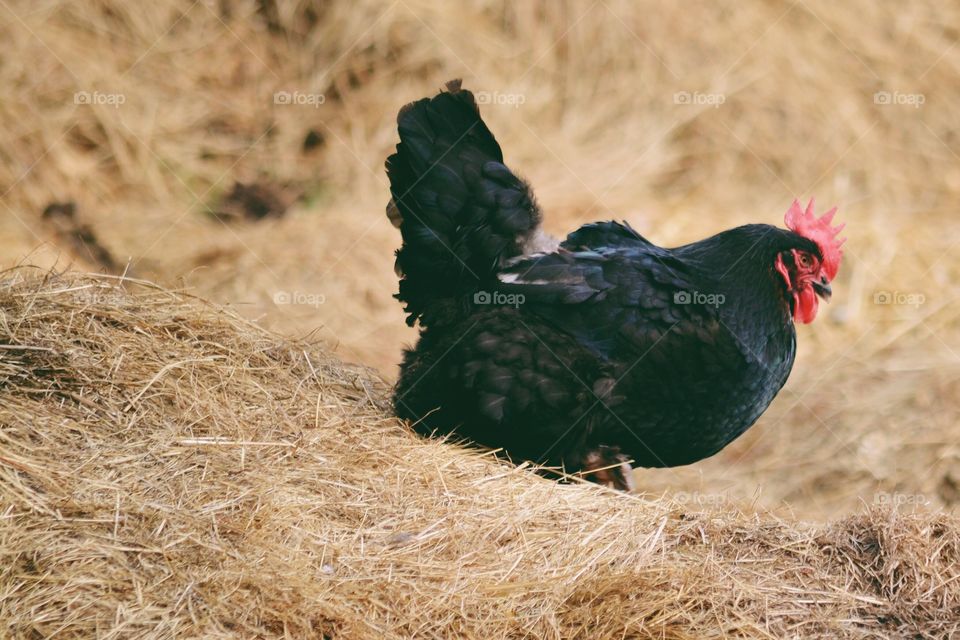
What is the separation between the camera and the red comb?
14.2 ft

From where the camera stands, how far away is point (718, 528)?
3355mm

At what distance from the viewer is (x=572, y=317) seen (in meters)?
4.16

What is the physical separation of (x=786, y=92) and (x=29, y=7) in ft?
19.1

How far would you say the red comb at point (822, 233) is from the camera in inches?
170
